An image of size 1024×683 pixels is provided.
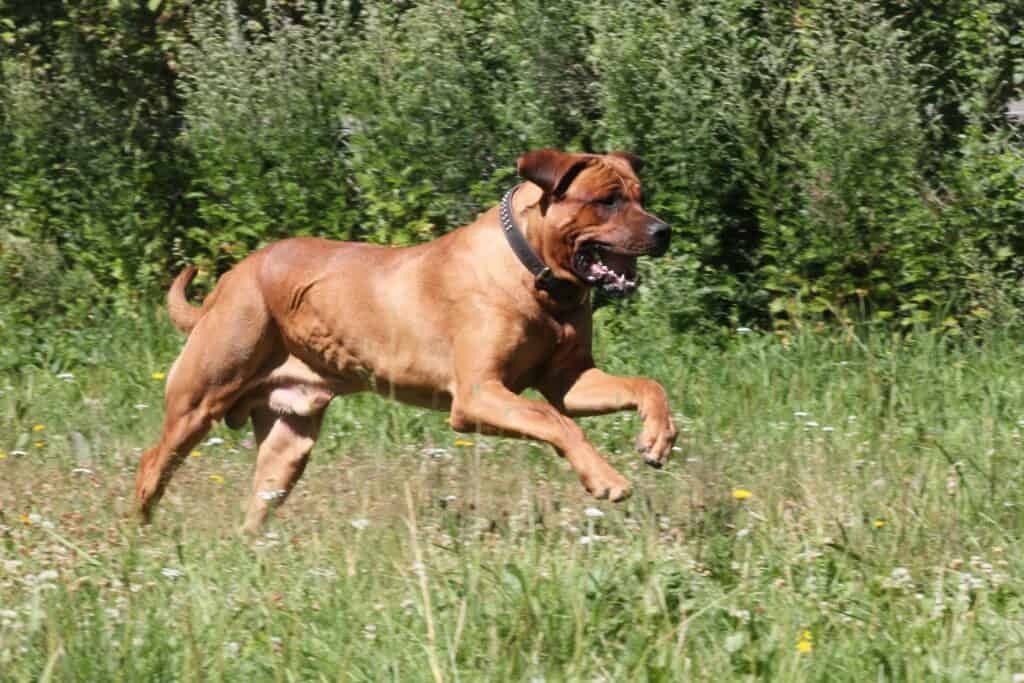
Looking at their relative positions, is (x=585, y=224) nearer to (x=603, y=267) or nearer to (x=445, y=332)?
(x=603, y=267)

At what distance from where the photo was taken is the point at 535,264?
18.6ft

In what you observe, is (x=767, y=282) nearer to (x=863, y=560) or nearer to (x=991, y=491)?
(x=991, y=491)

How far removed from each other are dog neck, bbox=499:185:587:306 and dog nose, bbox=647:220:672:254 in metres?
0.32

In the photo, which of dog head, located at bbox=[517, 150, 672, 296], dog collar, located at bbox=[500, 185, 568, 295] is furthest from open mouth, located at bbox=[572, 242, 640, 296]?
dog collar, located at bbox=[500, 185, 568, 295]

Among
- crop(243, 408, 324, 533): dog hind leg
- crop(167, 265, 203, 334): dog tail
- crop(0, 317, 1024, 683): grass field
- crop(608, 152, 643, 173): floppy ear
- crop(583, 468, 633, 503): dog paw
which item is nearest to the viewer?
crop(0, 317, 1024, 683): grass field

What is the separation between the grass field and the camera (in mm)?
3949

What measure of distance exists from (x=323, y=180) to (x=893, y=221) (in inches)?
133

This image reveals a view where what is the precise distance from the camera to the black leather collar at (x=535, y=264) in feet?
18.5

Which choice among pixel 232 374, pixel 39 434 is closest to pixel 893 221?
pixel 232 374

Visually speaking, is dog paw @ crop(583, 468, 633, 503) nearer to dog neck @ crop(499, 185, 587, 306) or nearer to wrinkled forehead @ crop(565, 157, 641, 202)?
dog neck @ crop(499, 185, 587, 306)

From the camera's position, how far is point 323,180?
9320mm

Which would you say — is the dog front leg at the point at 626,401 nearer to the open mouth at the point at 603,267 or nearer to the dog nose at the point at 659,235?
the open mouth at the point at 603,267

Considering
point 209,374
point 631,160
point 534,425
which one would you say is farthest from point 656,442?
point 209,374

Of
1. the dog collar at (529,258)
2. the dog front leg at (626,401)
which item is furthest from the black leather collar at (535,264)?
the dog front leg at (626,401)
